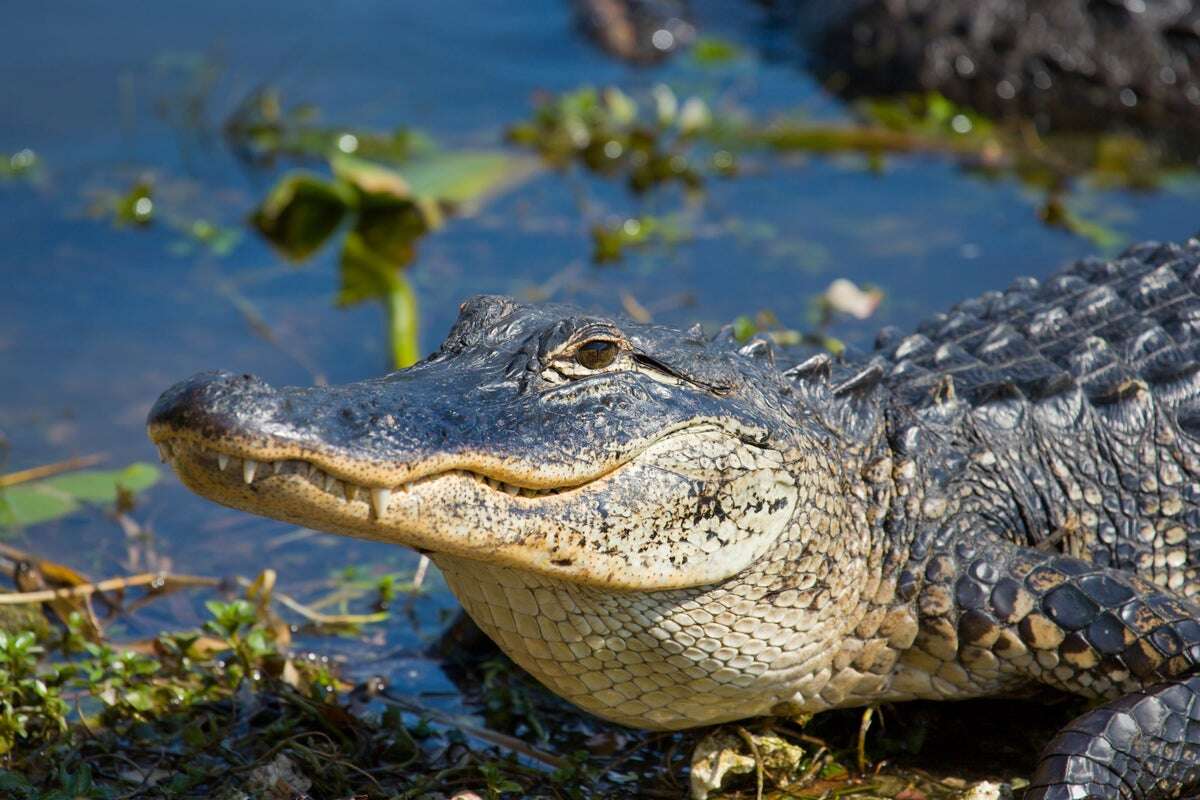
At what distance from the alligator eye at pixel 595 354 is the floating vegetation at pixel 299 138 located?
4.67m

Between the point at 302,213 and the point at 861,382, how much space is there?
4042 millimetres

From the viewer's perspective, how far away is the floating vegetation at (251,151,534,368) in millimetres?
6547

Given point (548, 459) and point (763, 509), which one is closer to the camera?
point (548, 459)

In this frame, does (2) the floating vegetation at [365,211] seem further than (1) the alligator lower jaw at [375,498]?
Yes

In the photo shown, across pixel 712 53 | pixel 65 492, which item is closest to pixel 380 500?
pixel 65 492

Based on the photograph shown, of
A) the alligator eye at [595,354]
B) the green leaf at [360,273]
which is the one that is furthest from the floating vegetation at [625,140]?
the alligator eye at [595,354]

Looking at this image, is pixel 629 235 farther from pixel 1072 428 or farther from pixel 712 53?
pixel 1072 428

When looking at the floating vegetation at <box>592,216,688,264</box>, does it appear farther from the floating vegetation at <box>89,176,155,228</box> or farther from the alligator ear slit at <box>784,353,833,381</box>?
the alligator ear slit at <box>784,353,833,381</box>

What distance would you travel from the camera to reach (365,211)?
6.90 metres

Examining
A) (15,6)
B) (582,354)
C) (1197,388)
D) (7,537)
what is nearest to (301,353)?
(7,537)

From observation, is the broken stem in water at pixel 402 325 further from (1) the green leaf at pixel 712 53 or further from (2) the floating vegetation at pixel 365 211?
(1) the green leaf at pixel 712 53

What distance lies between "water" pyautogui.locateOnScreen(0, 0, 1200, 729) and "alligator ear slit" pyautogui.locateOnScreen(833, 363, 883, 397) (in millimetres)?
1384

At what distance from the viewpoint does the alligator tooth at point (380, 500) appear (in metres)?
2.71

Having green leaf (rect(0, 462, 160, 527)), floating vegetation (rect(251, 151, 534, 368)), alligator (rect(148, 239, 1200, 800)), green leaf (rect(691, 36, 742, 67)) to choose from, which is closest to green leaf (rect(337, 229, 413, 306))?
floating vegetation (rect(251, 151, 534, 368))
